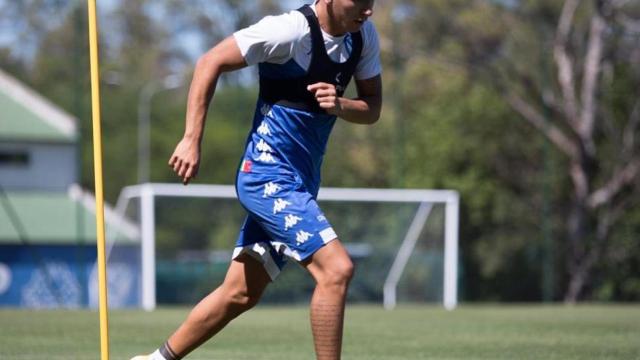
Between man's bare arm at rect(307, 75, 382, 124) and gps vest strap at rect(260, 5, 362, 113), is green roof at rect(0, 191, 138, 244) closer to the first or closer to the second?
man's bare arm at rect(307, 75, 382, 124)

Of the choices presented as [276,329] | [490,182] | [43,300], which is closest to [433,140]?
[490,182]

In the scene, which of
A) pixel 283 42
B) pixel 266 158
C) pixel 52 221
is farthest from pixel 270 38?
pixel 52 221

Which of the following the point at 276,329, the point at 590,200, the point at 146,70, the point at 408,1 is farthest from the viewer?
the point at 146,70

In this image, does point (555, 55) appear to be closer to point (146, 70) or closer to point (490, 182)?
point (490, 182)

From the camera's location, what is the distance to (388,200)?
67.6 ft

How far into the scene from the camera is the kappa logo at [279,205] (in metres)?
5.91

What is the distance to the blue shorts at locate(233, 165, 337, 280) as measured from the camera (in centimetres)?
584

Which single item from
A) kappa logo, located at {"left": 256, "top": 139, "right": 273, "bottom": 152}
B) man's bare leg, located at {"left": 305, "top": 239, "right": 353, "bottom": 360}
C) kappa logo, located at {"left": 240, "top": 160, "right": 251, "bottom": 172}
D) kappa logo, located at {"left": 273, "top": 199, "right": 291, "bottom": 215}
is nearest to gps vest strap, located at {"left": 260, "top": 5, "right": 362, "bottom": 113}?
kappa logo, located at {"left": 256, "top": 139, "right": 273, "bottom": 152}

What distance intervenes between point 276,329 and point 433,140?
594 inches

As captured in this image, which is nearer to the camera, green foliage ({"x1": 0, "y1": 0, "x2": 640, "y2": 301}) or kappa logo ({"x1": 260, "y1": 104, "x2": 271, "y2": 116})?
kappa logo ({"x1": 260, "y1": 104, "x2": 271, "y2": 116})

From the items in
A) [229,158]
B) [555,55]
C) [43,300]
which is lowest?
[43,300]

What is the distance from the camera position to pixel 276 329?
12281 mm

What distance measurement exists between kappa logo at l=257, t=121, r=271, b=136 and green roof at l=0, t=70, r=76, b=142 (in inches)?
732

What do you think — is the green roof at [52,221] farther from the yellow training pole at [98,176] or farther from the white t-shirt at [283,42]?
the white t-shirt at [283,42]
